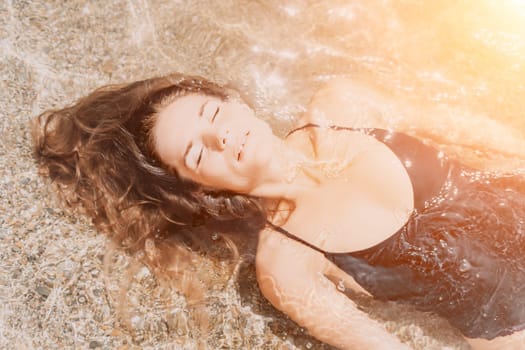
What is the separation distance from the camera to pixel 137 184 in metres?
2.52

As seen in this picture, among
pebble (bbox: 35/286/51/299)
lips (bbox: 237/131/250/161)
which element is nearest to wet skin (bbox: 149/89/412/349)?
lips (bbox: 237/131/250/161)

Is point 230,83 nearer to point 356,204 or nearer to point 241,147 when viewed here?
point 241,147

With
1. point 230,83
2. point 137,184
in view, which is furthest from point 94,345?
point 230,83

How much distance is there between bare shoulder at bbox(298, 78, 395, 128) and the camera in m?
2.54

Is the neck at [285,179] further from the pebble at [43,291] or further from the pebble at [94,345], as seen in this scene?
the pebble at [43,291]

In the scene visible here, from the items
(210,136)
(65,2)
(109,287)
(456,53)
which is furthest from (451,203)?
(65,2)

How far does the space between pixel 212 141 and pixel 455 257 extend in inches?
41.0

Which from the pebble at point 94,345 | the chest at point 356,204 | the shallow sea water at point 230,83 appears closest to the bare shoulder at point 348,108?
the shallow sea water at point 230,83

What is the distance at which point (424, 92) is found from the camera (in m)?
3.10

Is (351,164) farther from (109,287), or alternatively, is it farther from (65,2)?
(65,2)

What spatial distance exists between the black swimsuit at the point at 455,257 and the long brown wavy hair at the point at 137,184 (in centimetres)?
44

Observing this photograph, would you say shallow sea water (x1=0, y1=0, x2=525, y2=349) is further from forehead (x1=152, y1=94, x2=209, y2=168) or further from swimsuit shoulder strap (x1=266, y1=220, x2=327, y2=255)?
forehead (x1=152, y1=94, x2=209, y2=168)

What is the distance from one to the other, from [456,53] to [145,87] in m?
1.77

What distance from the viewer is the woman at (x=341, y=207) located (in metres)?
2.20
